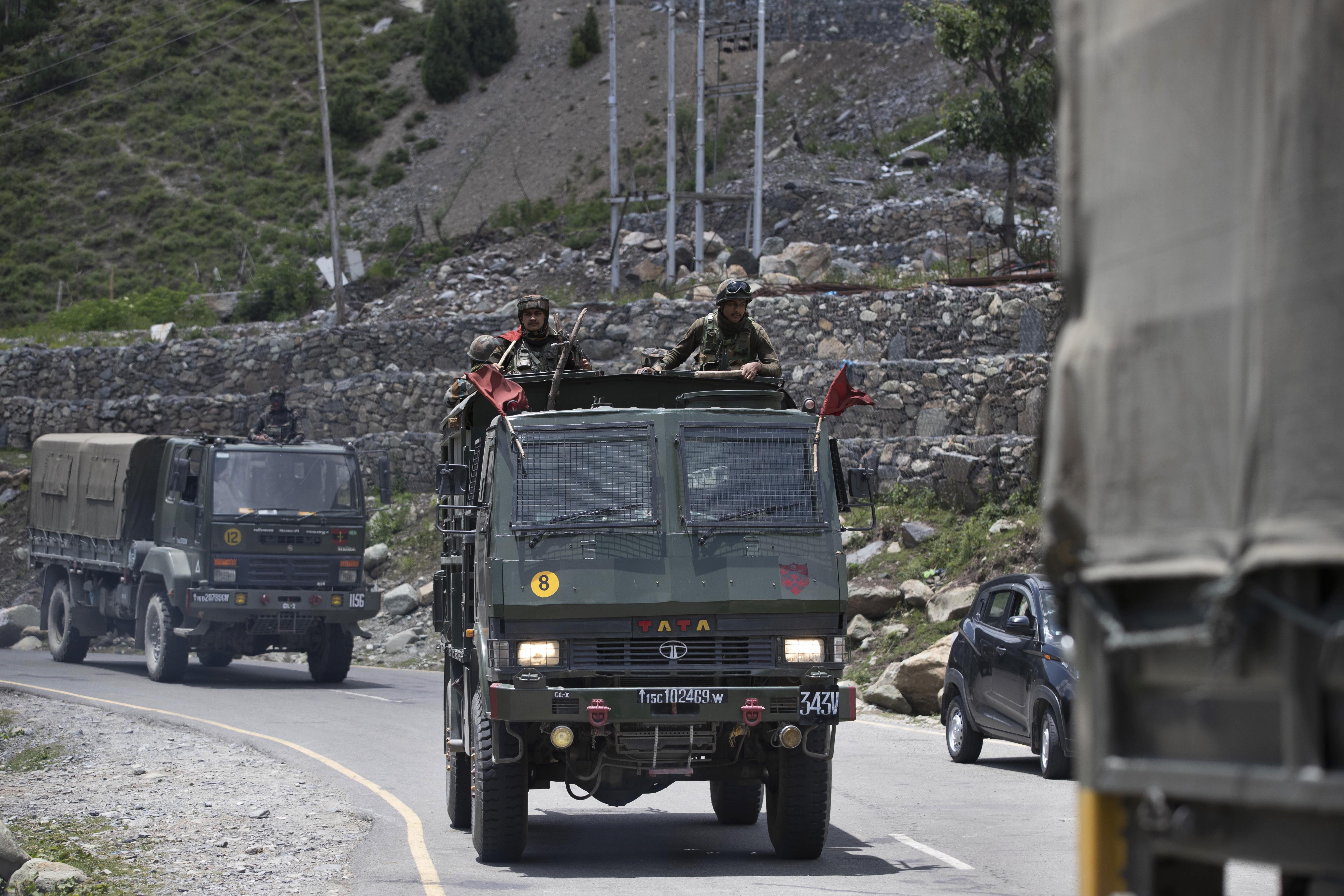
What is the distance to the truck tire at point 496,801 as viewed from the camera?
30.3ft

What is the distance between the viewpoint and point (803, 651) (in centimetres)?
933

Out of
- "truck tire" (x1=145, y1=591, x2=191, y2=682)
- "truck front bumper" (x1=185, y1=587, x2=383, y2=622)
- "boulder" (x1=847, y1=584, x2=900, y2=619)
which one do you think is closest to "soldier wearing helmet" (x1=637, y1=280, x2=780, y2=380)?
"boulder" (x1=847, y1=584, x2=900, y2=619)

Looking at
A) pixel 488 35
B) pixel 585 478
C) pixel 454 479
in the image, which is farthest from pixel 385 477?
pixel 488 35

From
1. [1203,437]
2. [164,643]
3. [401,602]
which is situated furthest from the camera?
[401,602]

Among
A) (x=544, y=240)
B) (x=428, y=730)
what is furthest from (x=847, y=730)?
(x=544, y=240)

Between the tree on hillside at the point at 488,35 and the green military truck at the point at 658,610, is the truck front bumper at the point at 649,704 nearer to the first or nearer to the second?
the green military truck at the point at 658,610

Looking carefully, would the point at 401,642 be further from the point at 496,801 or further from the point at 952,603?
the point at 496,801

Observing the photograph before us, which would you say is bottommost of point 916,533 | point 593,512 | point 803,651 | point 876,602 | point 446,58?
point 876,602

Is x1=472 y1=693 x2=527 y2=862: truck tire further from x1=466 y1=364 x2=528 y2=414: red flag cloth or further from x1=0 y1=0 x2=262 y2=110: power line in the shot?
x1=0 y1=0 x2=262 y2=110: power line

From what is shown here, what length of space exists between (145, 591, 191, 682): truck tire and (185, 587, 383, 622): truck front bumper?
1.94ft

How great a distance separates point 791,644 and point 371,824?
3690mm

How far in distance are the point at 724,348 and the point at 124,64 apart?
7699 centimetres

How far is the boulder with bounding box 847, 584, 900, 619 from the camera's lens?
2164 cm

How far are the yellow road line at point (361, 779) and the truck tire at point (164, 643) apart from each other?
5.07 ft
